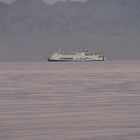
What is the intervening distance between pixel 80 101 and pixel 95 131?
859cm

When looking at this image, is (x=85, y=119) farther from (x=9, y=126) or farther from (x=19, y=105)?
(x=19, y=105)

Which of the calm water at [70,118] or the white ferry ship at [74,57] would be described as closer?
the calm water at [70,118]

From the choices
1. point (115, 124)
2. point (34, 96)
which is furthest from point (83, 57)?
point (115, 124)

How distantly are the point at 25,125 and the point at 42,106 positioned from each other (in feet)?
17.8

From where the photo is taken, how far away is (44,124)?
49.9 feet

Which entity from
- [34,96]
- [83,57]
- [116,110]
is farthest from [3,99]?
[83,57]

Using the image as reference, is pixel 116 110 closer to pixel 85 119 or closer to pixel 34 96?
pixel 85 119

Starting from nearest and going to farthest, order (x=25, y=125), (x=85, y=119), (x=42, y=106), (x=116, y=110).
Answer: (x=25, y=125)
(x=85, y=119)
(x=116, y=110)
(x=42, y=106)

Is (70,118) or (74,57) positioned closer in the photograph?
→ (70,118)

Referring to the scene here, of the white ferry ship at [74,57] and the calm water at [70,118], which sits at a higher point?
the white ferry ship at [74,57]

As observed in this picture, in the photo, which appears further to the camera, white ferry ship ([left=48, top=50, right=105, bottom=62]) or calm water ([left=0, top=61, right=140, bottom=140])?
white ferry ship ([left=48, top=50, right=105, bottom=62])

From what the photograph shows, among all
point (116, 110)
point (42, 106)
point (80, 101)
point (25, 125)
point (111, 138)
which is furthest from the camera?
point (80, 101)

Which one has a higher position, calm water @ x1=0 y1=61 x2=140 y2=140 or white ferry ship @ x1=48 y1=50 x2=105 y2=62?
white ferry ship @ x1=48 y1=50 x2=105 y2=62

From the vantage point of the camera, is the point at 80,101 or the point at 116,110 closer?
the point at 116,110
